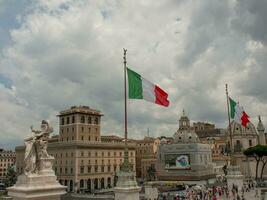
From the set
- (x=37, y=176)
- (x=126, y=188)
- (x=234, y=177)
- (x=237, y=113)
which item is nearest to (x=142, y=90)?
(x=126, y=188)

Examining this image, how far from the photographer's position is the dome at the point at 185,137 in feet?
262

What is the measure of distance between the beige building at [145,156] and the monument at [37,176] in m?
81.4

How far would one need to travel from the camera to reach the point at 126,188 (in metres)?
16.2

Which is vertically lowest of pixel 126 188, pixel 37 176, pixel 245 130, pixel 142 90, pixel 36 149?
pixel 126 188

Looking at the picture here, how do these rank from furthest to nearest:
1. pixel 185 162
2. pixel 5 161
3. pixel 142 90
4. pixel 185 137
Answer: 1. pixel 5 161
2. pixel 185 137
3. pixel 185 162
4. pixel 142 90

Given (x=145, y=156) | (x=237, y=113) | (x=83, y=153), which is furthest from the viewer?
(x=145, y=156)

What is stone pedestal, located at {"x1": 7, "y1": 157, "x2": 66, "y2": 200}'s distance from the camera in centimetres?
956

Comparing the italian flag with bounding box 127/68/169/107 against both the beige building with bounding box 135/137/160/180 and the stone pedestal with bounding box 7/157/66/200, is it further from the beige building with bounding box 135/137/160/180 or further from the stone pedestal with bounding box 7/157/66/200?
the beige building with bounding box 135/137/160/180

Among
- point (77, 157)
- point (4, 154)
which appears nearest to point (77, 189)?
point (77, 157)

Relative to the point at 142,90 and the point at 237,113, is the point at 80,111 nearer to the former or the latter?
the point at 237,113

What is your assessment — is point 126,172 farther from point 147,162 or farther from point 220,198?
point 147,162

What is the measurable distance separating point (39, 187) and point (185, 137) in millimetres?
73848

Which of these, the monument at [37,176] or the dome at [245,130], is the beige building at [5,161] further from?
the monument at [37,176]

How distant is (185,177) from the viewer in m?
72.9
